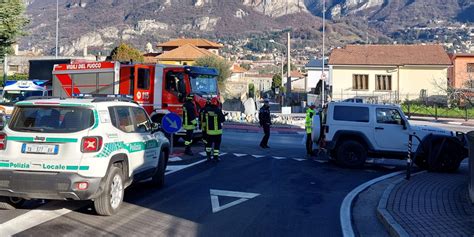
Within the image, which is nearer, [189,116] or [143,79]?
[189,116]

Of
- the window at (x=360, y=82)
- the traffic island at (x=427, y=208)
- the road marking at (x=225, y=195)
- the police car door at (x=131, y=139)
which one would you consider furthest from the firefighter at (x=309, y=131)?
the window at (x=360, y=82)

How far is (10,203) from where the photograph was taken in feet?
28.7

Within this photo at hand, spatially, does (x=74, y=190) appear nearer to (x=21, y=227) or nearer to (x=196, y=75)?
(x=21, y=227)

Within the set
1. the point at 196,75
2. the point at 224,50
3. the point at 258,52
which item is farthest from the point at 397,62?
the point at 258,52

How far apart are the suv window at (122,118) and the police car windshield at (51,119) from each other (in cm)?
63

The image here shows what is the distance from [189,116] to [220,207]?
7.25 meters

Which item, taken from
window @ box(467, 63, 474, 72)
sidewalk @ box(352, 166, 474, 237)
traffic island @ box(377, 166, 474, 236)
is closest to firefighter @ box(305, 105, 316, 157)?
sidewalk @ box(352, 166, 474, 237)

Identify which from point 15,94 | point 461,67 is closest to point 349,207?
point 15,94

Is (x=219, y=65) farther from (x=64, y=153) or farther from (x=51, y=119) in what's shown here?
(x=64, y=153)

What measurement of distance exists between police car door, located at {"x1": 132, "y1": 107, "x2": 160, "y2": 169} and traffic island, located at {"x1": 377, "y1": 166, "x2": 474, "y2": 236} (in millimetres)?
4086

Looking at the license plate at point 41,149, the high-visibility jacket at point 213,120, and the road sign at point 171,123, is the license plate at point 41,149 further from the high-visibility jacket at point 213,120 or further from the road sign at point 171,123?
the high-visibility jacket at point 213,120

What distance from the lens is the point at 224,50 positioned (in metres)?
177

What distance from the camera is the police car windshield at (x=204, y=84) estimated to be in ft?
62.8

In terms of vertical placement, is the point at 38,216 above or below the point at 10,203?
below
